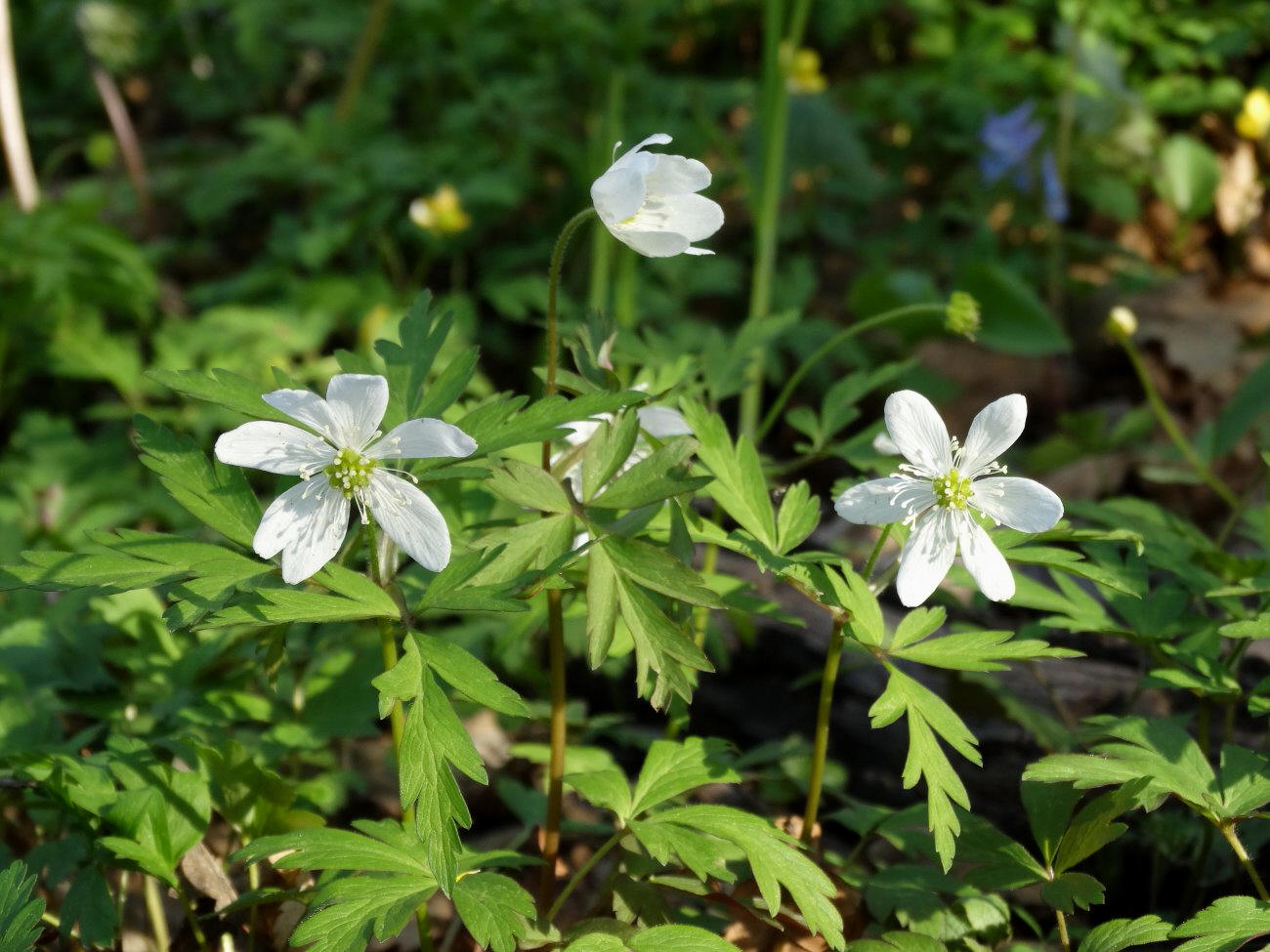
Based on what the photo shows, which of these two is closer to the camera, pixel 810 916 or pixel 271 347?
pixel 810 916

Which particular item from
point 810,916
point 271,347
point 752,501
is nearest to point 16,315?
point 271,347

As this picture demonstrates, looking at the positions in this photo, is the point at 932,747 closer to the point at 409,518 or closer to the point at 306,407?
the point at 409,518

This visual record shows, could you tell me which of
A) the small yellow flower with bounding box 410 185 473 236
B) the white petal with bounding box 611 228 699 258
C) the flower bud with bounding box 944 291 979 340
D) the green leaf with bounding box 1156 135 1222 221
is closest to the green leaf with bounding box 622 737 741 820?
the white petal with bounding box 611 228 699 258

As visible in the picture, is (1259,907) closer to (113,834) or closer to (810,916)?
(810,916)

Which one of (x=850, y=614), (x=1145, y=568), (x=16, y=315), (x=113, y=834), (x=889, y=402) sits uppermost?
(x=889, y=402)

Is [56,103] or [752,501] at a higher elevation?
[752,501]

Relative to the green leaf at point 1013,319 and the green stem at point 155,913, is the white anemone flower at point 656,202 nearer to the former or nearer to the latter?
the green stem at point 155,913

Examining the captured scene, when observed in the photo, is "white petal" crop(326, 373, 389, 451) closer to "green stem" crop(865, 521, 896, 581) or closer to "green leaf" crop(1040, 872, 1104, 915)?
"green stem" crop(865, 521, 896, 581)
